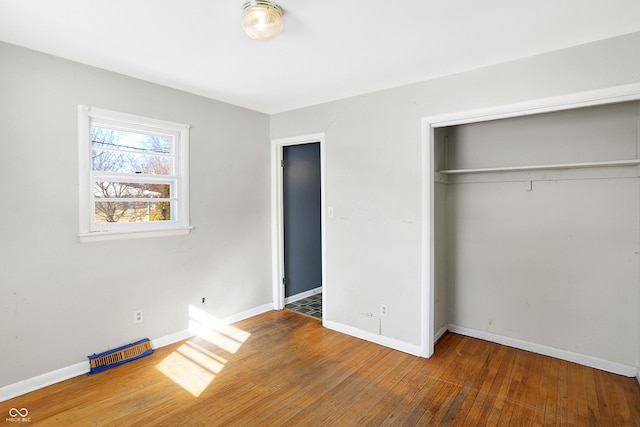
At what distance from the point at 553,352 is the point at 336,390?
194 cm

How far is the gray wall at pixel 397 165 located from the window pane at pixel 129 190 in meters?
1.53

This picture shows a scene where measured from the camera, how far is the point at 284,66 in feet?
8.64

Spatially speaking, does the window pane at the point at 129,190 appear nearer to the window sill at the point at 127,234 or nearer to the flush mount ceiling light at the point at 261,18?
the window sill at the point at 127,234

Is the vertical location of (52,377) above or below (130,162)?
below

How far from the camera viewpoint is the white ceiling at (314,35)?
72.3 inches

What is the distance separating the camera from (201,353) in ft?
9.71

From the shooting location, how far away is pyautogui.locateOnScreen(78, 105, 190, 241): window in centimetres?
261

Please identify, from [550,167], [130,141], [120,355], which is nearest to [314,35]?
[130,141]

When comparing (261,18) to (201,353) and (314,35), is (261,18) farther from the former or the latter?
(201,353)

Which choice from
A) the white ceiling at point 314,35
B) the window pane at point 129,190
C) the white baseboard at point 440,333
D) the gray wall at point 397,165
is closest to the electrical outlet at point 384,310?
the gray wall at point 397,165

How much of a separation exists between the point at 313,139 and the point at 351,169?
1.99 ft

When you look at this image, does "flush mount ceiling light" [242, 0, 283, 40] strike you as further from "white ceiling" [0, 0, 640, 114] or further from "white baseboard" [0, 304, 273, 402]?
"white baseboard" [0, 304, 273, 402]

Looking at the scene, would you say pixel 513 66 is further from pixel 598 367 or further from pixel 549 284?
pixel 598 367

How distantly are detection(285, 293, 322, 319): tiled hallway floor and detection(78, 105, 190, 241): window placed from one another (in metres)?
1.73
